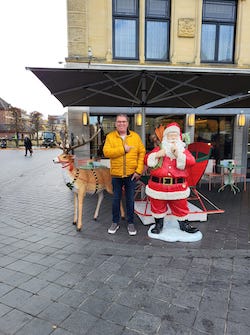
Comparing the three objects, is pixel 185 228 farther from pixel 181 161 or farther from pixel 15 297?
pixel 15 297

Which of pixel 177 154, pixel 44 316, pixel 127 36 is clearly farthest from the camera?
pixel 127 36

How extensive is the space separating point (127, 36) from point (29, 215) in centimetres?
620

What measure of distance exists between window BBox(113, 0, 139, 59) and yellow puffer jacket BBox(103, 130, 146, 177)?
16.5 ft

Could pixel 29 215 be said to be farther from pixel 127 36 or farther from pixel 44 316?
pixel 127 36

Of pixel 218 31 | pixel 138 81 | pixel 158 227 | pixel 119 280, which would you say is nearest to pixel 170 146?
pixel 158 227

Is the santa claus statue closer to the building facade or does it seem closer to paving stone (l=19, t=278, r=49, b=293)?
paving stone (l=19, t=278, r=49, b=293)

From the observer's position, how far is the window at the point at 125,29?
293 inches

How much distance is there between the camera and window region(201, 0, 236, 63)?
25.4ft

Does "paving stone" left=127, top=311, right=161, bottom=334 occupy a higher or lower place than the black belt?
lower

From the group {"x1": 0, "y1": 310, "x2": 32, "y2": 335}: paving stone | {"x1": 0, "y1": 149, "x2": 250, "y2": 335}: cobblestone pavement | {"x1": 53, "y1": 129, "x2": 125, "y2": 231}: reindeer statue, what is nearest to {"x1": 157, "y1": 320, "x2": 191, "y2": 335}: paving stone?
{"x1": 0, "y1": 149, "x2": 250, "y2": 335}: cobblestone pavement

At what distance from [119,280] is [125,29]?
748cm

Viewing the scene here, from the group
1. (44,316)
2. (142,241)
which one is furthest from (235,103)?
(44,316)

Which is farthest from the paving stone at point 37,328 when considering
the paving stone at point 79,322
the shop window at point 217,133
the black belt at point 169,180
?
the shop window at point 217,133

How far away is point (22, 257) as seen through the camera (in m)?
3.16
